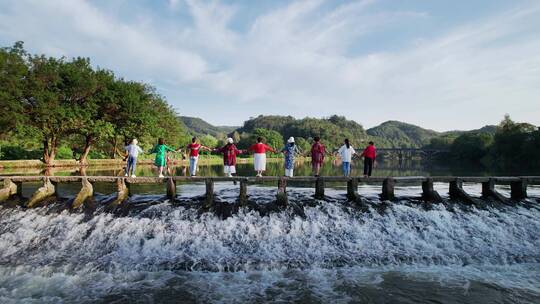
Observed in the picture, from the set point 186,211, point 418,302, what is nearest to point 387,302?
point 418,302

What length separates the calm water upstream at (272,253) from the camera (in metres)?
9.48

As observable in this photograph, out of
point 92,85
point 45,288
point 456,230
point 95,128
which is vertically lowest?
point 45,288

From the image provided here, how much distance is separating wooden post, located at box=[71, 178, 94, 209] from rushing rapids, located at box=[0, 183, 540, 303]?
666 mm

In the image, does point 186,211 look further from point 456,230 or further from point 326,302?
point 456,230

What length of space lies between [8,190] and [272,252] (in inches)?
581

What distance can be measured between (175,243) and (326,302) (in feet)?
20.5

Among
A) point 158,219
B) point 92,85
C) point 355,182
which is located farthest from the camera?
point 92,85

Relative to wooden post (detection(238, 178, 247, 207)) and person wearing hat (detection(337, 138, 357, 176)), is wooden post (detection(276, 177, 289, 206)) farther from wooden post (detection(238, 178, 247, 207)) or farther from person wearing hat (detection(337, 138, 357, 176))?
person wearing hat (detection(337, 138, 357, 176))

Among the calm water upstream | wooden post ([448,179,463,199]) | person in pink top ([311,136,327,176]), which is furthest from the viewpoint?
person in pink top ([311,136,327,176])

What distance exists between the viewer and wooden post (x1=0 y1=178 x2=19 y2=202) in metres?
17.1

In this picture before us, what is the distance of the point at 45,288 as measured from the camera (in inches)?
383

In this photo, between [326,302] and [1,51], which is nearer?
[326,302]

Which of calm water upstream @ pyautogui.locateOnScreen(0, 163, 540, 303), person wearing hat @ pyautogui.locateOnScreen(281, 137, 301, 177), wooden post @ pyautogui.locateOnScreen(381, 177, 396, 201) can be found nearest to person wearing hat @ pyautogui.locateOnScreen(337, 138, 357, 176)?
wooden post @ pyautogui.locateOnScreen(381, 177, 396, 201)

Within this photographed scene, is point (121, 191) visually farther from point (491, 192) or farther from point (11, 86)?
point (11, 86)
